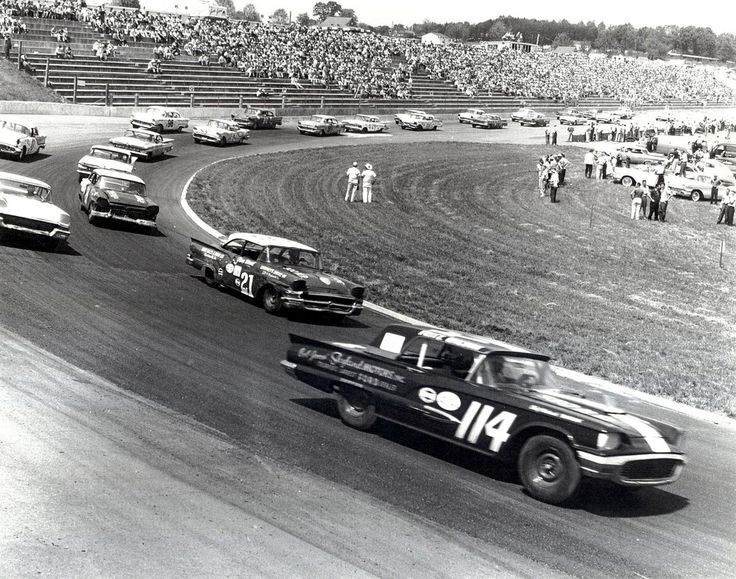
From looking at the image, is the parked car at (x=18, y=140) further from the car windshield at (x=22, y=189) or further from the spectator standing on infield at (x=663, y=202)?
the spectator standing on infield at (x=663, y=202)

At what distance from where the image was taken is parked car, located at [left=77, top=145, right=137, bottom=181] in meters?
26.2

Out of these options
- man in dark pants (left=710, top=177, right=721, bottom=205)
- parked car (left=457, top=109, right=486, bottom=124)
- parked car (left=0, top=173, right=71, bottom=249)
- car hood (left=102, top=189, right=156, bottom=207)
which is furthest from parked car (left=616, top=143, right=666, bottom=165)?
parked car (left=0, top=173, right=71, bottom=249)

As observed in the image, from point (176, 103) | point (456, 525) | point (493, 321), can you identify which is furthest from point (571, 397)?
point (176, 103)

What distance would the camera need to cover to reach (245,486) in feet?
26.8

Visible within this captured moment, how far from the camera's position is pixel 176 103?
50.8m

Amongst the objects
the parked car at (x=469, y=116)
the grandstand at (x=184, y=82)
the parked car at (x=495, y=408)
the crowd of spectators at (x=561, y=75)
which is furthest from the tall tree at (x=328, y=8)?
the parked car at (x=495, y=408)

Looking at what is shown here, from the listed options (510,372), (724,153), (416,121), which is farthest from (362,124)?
(510,372)

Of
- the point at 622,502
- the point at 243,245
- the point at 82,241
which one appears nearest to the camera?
the point at 622,502

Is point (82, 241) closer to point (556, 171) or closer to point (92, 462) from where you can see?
point (92, 462)

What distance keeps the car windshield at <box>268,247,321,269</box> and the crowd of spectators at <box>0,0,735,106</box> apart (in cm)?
3943

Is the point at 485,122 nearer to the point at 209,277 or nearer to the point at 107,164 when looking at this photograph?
the point at 107,164

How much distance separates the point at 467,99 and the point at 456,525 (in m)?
70.2

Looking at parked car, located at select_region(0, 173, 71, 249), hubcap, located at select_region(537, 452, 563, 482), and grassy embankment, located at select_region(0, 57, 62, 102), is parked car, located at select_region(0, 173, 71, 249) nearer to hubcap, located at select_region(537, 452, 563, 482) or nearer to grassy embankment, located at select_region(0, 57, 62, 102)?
hubcap, located at select_region(537, 452, 563, 482)

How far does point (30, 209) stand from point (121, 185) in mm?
5139
